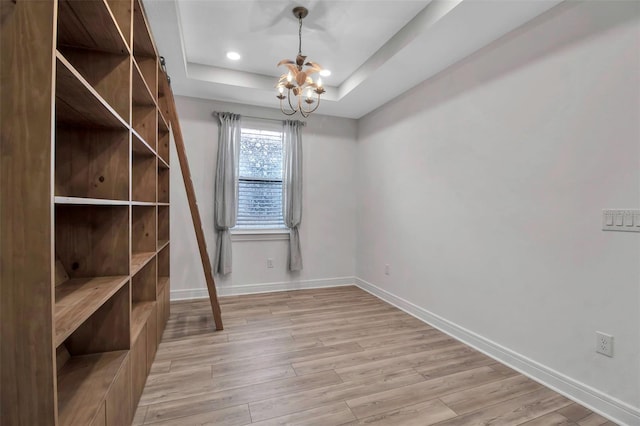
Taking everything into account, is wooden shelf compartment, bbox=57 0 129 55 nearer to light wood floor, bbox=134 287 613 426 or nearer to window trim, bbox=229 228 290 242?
light wood floor, bbox=134 287 613 426

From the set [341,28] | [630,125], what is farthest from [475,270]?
[341,28]

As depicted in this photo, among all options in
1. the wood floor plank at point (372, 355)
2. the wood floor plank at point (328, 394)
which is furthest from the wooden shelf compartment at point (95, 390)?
the wood floor plank at point (372, 355)

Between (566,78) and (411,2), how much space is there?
1194 millimetres

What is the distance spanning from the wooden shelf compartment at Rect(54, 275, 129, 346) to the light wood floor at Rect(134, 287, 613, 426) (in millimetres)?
816

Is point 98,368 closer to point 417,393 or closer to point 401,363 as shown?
point 417,393

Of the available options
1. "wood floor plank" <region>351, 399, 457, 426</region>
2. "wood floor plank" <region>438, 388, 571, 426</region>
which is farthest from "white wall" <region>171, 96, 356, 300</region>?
"wood floor plank" <region>438, 388, 571, 426</region>

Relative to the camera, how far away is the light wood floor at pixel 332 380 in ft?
5.27

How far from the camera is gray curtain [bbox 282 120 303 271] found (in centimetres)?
397

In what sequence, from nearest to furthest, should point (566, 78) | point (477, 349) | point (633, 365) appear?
1. point (633, 365)
2. point (566, 78)
3. point (477, 349)

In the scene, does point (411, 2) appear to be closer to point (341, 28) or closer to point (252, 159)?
point (341, 28)

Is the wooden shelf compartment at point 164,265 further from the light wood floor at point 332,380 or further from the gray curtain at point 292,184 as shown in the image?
the gray curtain at point 292,184

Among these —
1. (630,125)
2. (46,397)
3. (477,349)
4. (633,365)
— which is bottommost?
(477,349)

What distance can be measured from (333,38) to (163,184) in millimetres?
2230

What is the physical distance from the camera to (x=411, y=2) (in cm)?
217
